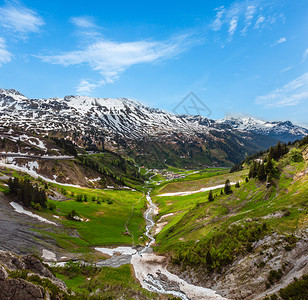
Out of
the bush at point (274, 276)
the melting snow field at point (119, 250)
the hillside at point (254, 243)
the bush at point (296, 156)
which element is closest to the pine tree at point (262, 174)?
the hillside at point (254, 243)

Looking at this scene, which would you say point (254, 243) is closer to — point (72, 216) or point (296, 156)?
point (296, 156)

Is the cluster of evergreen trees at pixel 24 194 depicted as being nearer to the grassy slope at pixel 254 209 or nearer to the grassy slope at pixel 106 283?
the grassy slope at pixel 106 283

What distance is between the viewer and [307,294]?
21312mm

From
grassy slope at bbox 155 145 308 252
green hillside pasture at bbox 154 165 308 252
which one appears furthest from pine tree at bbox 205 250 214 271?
green hillside pasture at bbox 154 165 308 252

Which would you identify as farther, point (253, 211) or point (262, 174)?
point (262, 174)

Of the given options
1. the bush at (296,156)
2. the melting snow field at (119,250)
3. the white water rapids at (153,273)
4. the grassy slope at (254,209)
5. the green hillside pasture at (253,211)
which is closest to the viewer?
the white water rapids at (153,273)

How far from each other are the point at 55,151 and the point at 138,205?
303 feet

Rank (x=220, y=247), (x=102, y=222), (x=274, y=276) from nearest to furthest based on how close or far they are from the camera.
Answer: (x=274, y=276), (x=220, y=247), (x=102, y=222)

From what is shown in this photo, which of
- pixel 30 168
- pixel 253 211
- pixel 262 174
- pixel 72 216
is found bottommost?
pixel 72 216

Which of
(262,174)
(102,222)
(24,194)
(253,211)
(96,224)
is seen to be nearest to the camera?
(253,211)

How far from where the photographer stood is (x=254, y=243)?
116 ft

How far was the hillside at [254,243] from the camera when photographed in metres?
28.6

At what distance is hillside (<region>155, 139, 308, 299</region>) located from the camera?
2861cm

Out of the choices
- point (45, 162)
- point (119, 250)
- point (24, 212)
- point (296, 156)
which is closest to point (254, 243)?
point (119, 250)
